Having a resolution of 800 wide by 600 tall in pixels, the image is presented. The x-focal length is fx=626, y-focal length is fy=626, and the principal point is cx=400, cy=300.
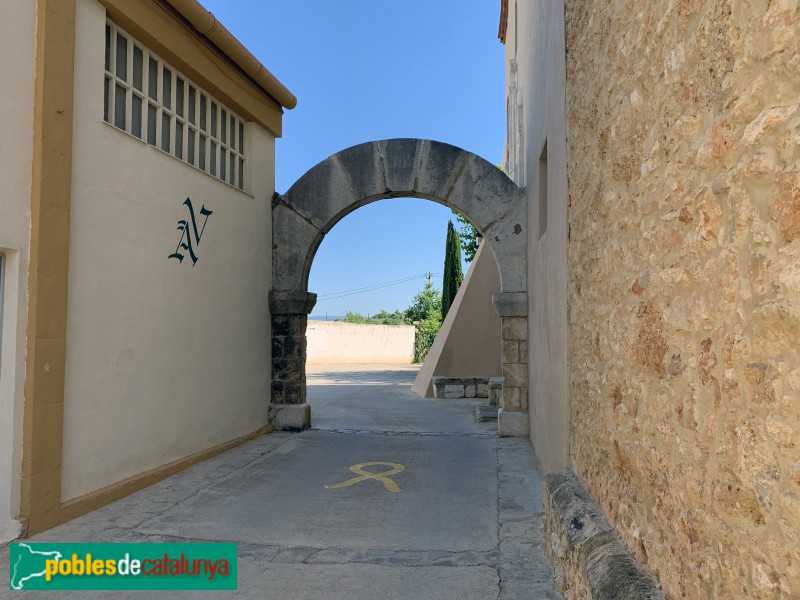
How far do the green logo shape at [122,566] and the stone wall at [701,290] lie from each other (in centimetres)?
214

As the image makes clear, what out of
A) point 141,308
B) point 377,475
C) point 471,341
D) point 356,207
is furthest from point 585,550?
point 471,341

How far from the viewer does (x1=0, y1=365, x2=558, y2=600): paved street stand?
3236mm

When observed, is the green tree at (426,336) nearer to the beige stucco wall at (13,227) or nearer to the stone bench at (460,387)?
the stone bench at (460,387)

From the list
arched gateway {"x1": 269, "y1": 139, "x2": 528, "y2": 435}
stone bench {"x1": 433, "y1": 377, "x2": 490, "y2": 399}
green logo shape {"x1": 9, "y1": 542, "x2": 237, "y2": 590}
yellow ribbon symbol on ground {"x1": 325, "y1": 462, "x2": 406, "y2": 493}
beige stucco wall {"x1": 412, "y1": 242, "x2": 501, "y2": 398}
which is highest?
arched gateway {"x1": 269, "y1": 139, "x2": 528, "y2": 435}

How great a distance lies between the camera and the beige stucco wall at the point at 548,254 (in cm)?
409

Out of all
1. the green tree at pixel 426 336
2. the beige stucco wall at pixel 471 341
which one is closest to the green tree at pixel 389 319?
the green tree at pixel 426 336

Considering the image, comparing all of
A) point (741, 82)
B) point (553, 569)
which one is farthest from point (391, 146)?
point (741, 82)

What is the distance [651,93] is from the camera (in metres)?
2.14

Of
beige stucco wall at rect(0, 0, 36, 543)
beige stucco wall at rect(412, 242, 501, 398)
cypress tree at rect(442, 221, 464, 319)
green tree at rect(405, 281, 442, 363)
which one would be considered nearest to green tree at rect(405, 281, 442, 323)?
green tree at rect(405, 281, 442, 363)

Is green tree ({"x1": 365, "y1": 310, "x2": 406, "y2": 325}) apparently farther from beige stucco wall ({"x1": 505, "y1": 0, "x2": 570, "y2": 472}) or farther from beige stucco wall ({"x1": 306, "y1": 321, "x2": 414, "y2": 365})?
beige stucco wall ({"x1": 505, "y1": 0, "x2": 570, "y2": 472})

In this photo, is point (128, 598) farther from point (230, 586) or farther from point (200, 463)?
point (200, 463)

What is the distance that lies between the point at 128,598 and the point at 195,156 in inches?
→ 171

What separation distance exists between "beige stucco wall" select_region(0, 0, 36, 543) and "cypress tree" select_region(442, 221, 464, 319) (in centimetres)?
1709

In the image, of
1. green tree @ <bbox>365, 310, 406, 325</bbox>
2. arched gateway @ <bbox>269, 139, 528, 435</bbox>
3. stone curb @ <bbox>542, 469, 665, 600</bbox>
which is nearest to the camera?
stone curb @ <bbox>542, 469, 665, 600</bbox>
